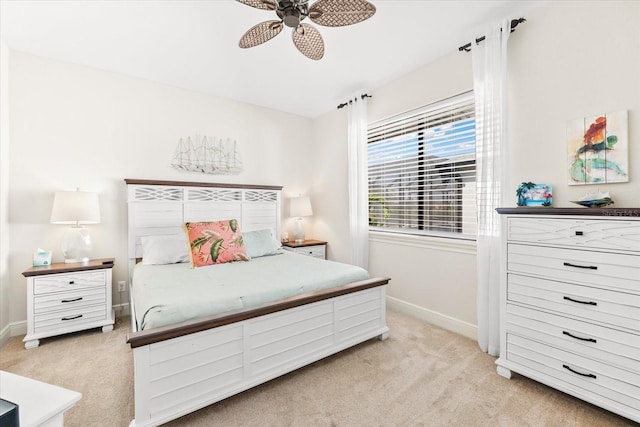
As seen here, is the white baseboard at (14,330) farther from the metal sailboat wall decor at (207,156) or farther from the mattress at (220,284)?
the metal sailboat wall decor at (207,156)

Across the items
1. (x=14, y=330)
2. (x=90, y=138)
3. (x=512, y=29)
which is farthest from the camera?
(x=90, y=138)

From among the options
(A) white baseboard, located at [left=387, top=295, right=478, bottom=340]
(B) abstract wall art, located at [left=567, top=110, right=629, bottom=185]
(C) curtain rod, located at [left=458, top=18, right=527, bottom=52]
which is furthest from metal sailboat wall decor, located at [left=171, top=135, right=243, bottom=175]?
(B) abstract wall art, located at [left=567, top=110, right=629, bottom=185]

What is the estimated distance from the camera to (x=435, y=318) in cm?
293

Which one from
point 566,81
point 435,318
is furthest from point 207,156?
point 566,81

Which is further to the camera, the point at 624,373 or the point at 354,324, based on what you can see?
the point at 354,324

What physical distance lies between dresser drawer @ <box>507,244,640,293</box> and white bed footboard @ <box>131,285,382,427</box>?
114 centimetres

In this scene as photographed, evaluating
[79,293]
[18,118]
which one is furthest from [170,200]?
[18,118]

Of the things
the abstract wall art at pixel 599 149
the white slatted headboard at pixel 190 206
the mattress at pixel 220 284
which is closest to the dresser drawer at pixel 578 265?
the abstract wall art at pixel 599 149

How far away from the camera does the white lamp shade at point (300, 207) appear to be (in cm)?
417

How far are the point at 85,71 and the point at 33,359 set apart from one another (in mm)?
2748

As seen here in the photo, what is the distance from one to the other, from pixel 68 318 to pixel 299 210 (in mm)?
2708

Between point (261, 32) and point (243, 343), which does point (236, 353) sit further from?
point (261, 32)

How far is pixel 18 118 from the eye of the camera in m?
2.72

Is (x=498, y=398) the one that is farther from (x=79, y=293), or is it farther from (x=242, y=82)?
(x=242, y=82)
